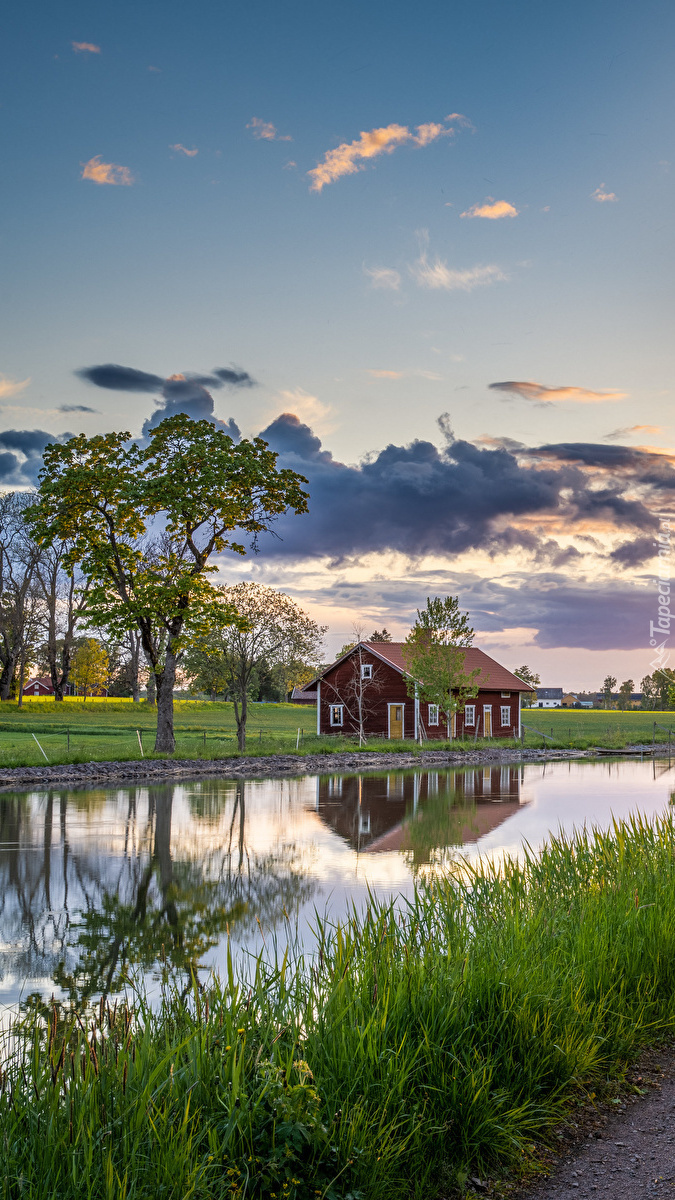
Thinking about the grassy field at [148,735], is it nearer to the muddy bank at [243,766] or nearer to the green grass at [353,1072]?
the muddy bank at [243,766]

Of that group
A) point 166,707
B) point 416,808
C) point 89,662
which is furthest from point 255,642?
point 89,662

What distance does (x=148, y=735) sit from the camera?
5225 centimetres

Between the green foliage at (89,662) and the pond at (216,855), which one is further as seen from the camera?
the green foliage at (89,662)

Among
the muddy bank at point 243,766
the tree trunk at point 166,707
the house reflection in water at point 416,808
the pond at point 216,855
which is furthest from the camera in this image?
the tree trunk at point 166,707

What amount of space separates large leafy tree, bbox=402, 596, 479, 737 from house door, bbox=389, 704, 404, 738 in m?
2.60

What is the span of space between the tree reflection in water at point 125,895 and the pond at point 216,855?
0.03 metres

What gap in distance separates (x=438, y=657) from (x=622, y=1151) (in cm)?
4751

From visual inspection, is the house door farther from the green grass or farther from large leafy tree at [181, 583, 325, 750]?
the green grass

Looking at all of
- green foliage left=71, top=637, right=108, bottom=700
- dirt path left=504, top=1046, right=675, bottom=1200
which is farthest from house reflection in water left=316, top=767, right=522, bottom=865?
green foliage left=71, top=637, right=108, bottom=700

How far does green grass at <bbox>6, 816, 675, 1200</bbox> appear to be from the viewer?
150 inches

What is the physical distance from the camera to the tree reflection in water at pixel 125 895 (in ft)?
29.4

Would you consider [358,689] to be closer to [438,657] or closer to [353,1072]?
[438,657]

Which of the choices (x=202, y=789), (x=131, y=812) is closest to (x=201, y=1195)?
(x=131, y=812)

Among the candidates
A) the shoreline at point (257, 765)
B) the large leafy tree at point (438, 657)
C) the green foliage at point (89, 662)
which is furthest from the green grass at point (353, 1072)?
the green foliage at point (89, 662)
